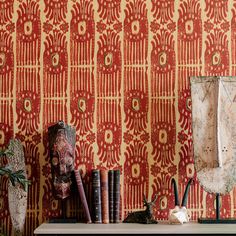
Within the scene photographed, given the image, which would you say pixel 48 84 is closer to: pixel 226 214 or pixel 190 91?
pixel 190 91

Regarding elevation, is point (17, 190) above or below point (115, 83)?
below

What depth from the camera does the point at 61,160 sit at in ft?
10.2

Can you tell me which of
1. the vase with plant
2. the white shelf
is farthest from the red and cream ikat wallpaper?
the white shelf

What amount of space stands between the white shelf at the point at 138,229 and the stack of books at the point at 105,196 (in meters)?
0.14

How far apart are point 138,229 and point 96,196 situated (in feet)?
1.29

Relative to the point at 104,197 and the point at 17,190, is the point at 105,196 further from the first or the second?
the point at 17,190

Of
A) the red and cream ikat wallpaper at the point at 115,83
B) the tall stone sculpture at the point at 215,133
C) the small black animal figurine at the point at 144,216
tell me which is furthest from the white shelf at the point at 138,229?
the red and cream ikat wallpaper at the point at 115,83

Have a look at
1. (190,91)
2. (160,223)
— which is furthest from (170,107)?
(160,223)

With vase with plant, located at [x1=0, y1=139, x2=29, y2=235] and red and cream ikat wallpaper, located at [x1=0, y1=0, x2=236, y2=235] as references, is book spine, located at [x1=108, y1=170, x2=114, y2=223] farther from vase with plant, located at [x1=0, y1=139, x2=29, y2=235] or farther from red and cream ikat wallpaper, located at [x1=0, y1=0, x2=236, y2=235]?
vase with plant, located at [x1=0, y1=139, x2=29, y2=235]

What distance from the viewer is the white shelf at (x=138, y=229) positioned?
2795 mm

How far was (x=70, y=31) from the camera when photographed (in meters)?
3.40

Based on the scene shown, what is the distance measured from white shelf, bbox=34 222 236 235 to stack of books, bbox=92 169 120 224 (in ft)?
0.47

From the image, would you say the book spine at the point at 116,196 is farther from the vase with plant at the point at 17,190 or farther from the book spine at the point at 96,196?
the vase with plant at the point at 17,190

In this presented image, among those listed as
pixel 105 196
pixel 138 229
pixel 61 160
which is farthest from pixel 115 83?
pixel 138 229
